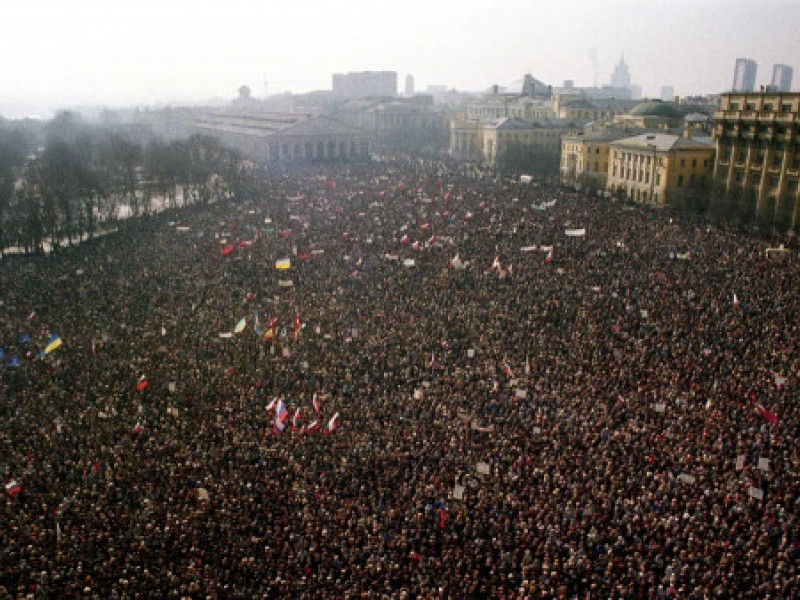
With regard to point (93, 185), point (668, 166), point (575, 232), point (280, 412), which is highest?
point (668, 166)

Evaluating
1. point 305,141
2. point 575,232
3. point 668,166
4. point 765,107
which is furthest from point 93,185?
point 305,141

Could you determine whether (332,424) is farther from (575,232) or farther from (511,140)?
(511,140)

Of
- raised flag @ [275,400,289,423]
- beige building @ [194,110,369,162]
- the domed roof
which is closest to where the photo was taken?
raised flag @ [275,400,289,423]

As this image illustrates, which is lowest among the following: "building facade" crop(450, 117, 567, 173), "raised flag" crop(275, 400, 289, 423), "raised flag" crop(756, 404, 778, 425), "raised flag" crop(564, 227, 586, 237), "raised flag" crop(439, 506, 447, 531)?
"raised flag" crop(439, 506, 447, 531)

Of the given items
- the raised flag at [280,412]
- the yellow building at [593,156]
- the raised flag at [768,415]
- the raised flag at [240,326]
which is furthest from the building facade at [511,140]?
the raised flag at [280,412]

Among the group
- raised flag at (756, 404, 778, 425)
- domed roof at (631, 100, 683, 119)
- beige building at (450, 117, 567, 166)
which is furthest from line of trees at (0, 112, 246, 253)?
domed roof at (631, 100, 683, 119)

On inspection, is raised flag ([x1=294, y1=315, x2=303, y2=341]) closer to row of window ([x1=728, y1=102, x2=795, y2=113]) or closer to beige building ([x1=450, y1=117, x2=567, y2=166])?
row of window ([x1=728, y1=102, x2=795, y2=113])
